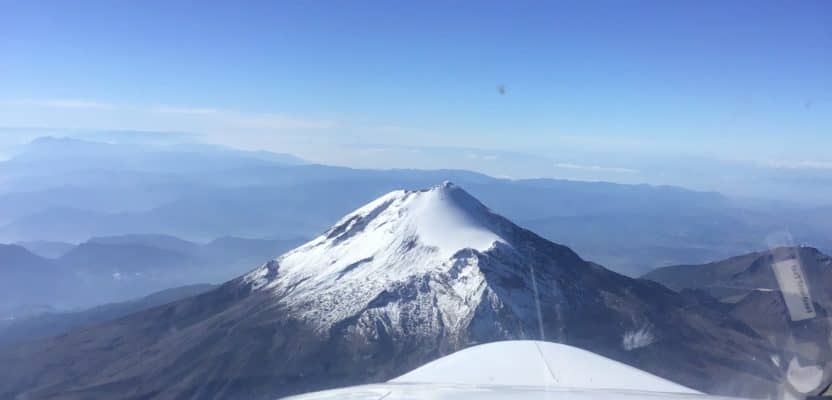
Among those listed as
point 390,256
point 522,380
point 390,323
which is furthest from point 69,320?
point 522,380

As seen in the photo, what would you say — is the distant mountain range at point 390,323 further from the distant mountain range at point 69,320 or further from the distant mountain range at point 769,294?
the distant mountain range at point 69,320

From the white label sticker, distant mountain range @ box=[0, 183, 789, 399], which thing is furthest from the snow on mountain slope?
the white label sticker

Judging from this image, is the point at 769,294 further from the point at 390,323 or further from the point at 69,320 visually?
the point at 69,320

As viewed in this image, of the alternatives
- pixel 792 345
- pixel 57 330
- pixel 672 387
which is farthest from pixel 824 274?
pixel 57 330

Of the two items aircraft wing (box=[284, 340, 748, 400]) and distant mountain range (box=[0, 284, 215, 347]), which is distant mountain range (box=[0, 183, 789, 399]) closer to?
distant mountain range (box=[0, 284, 215, 347])

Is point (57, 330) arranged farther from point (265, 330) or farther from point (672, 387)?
point (672, 387)
